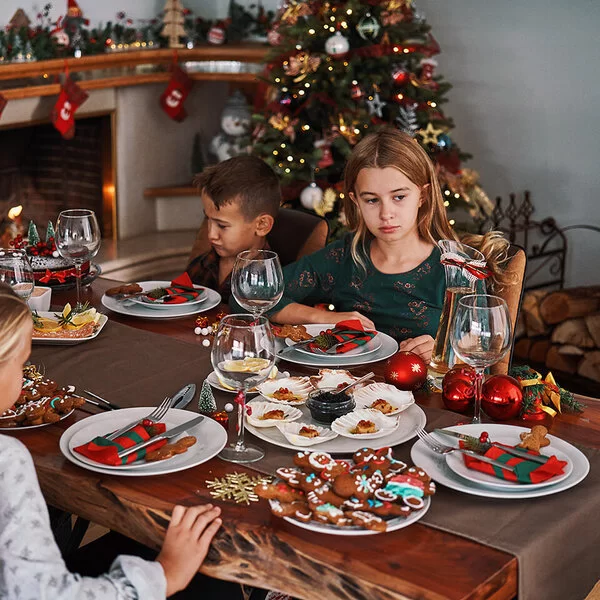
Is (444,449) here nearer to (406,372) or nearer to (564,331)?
(406,372)

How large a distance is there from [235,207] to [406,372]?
1037 mm

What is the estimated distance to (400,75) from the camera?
3898mm

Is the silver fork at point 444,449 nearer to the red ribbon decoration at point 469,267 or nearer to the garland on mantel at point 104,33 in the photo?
the red ribbon decoration at point 469,267

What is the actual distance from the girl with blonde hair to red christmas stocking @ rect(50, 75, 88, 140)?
2499 mm

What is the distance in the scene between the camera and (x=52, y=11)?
15.1 feet

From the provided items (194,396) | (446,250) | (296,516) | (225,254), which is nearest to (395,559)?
(296,516)

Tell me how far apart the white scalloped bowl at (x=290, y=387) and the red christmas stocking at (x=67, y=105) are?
3223mm

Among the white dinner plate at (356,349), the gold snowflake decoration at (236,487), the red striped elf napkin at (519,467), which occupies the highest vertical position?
the white dinner plate at (356,349)

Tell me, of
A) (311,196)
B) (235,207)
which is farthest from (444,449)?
(311,196)

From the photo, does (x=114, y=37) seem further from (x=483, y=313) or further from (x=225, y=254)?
(x=483, y=313)

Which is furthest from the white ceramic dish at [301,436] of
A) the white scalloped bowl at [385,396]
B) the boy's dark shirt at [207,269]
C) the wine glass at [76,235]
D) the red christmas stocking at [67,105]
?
the red christmas stocking at [67,105]

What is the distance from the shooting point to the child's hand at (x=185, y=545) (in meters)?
1.27

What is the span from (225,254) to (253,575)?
1.48m

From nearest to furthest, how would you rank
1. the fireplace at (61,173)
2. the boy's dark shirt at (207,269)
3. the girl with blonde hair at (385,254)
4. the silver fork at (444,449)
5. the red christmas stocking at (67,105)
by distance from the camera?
the silver fork at (444,449), the girl with blonde hair at (385,254), the boy's dark shirt at (207,269), the red christmas stocking at (67,105), the fireplace at (61,173)
